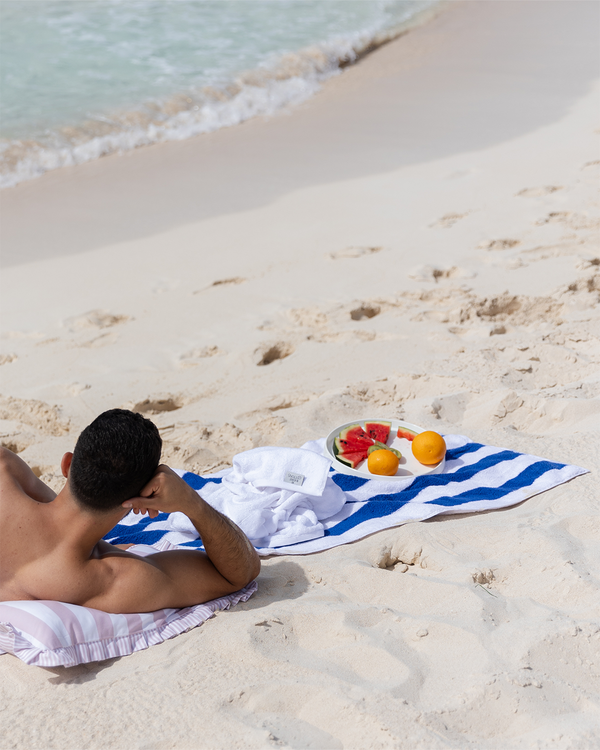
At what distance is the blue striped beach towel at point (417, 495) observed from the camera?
2928 millimetres

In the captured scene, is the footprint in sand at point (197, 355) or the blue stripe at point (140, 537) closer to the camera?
the blue stripe at point (140, 537)

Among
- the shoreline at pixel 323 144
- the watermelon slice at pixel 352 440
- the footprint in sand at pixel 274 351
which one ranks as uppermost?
the shoreline at pixel 323 144

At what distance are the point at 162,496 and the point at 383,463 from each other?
1.38 metres

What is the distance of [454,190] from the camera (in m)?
6.54

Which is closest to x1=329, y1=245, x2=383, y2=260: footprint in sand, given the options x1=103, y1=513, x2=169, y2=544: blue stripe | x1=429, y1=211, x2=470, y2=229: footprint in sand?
x1=429, y1=211, x2=470, y2=229: footprint in sand

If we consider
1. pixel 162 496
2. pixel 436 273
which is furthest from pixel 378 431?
pixel 436 273

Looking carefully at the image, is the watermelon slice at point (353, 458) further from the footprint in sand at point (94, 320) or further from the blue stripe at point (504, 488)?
the footprint in sand at point (94, 320)

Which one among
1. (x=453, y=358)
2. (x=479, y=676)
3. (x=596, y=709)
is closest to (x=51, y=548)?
(x=479, y=676)

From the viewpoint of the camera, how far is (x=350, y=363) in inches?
169

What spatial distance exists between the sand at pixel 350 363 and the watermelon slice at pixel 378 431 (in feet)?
0.96

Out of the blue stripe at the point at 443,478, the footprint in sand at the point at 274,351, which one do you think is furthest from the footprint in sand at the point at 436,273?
the blue stripe at the point at 443,478

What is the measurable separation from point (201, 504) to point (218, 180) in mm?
5456

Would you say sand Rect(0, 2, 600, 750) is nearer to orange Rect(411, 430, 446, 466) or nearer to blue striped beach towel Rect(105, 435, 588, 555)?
blue striped beach towel Rect(105, 435, 588, 555)

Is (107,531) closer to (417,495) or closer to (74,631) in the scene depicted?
(74,631)
